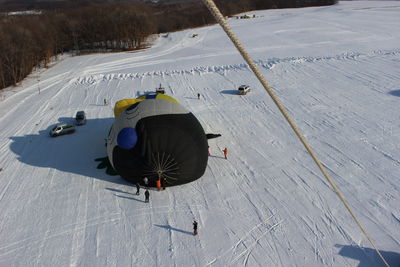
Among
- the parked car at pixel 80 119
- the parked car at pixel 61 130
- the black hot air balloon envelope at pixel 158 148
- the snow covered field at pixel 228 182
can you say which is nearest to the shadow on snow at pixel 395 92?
the snow covered field at pixel 228 182

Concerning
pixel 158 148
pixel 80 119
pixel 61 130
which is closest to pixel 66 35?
pixel 80 119

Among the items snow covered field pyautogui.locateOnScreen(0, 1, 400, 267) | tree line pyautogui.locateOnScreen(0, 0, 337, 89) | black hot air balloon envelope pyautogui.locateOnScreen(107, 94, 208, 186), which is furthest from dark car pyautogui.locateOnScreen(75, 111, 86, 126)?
tree line pyautogui.locateOnScreen(0, 0, 337, 89)

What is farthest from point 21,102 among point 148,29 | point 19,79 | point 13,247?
point 148,29

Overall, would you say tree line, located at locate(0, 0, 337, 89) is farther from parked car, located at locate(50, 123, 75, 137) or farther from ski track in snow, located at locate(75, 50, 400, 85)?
parked car, located at locate(50, 123, 75, 137)

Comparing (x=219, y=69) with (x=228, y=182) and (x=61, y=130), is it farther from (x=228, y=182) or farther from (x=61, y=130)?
(x=228, y=182)

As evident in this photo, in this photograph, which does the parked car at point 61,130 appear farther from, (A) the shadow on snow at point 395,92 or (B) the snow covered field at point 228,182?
(A) the shadow on snow at point 395,92

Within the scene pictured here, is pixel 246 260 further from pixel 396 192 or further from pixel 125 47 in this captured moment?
pixel 125 47
